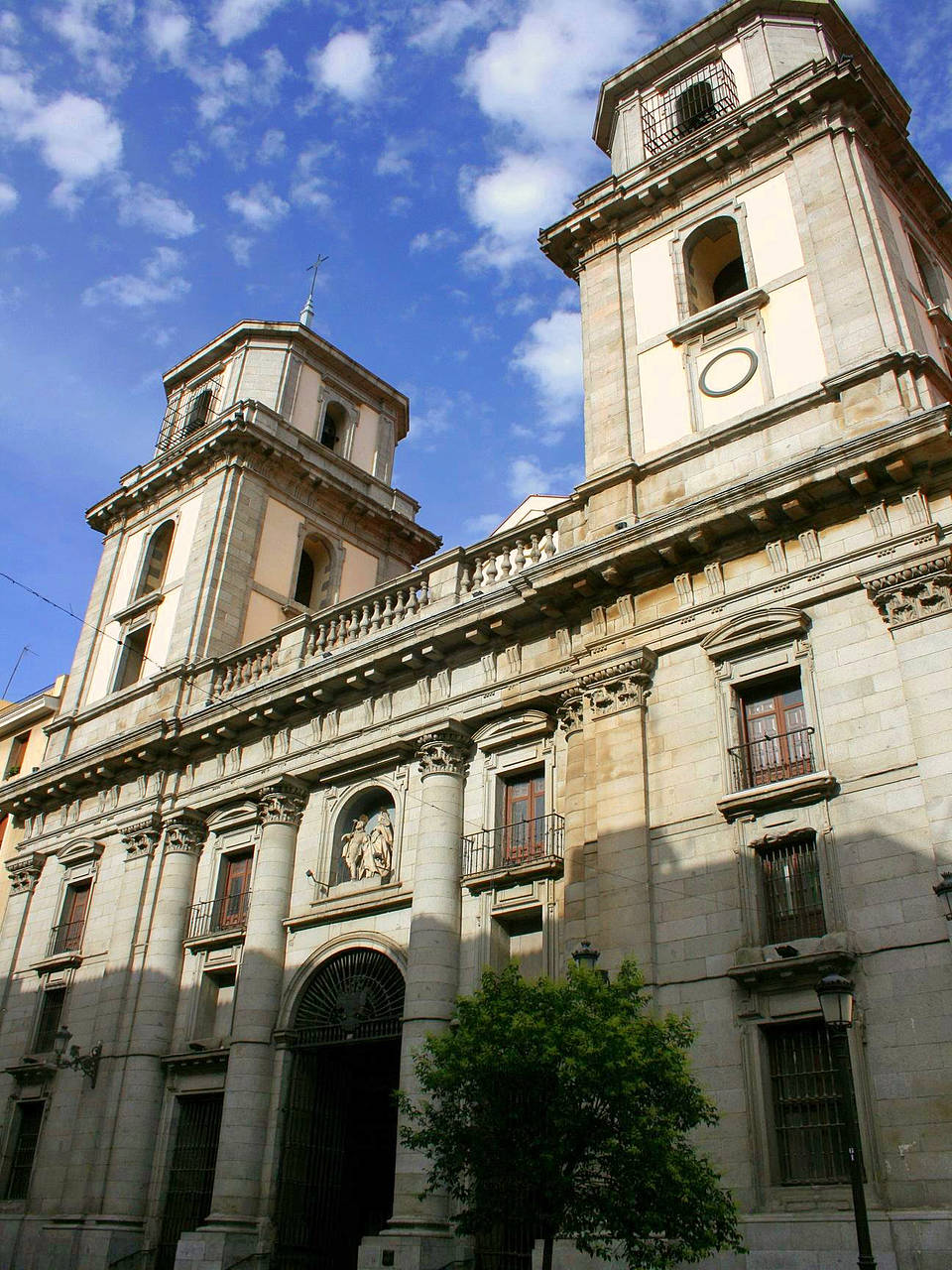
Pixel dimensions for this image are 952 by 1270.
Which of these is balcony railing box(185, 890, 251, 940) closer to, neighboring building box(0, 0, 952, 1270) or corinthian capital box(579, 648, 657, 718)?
neighboring building box(0, 0, 952, 1270)

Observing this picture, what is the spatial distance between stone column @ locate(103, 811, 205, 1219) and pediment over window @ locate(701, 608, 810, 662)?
12655 mm

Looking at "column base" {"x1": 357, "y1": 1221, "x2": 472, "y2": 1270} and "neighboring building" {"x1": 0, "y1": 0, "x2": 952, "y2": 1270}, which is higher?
"neighboring building" {"x1": 0, "y1": 0, "x2": 952, "y2": 1270}

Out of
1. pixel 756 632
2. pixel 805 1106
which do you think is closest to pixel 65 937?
pixel 756 632

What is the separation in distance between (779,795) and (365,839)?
8.84m

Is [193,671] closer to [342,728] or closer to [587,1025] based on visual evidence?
[342,728]

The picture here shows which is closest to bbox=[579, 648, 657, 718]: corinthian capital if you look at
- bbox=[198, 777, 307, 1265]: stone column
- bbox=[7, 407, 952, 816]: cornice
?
bbox=[7, 407, 952, 816]: cornice

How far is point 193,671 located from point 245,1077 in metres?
10.1

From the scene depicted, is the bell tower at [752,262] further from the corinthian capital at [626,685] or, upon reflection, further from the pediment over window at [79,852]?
the pediment over window at [79,852]

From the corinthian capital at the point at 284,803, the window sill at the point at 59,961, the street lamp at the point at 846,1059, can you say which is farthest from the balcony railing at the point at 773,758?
the window sill at the point at 59,961

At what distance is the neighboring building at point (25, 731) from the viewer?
113 ft

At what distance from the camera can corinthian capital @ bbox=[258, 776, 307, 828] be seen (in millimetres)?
22266

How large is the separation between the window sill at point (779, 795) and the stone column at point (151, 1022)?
12674mm

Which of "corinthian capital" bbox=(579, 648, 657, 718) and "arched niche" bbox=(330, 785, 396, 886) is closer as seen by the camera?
"corinthian capital" bbox=(579, 648, 657, 718)

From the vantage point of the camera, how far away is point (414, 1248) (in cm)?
1570
